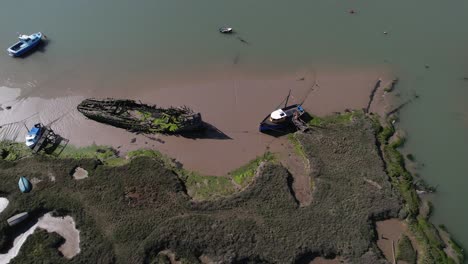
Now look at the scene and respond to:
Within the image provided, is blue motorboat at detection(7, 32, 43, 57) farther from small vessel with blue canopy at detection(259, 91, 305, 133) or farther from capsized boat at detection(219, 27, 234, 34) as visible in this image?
small vessel with blue canopy at detection(259, 91, 305, 133)

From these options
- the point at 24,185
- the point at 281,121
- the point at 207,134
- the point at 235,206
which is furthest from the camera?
the point at 207,134

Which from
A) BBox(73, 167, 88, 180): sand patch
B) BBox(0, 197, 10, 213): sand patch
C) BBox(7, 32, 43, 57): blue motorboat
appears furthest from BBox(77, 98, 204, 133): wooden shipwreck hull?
BBox(7, 32, 43, 57): blue motorboat

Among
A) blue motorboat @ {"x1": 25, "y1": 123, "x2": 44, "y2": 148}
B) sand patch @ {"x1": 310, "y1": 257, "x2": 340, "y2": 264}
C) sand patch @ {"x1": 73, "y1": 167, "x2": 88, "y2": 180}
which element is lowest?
sand patch @ {"x1": 310, "y1": 257, "x2": 340, "y2": 264}

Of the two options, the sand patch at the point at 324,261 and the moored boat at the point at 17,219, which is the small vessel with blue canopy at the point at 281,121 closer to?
the sand patch at the point at 324,261

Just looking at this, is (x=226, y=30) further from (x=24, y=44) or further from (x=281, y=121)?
(x=24, y=44)

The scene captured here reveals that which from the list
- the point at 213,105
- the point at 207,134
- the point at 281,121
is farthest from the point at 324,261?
the point at 213,105

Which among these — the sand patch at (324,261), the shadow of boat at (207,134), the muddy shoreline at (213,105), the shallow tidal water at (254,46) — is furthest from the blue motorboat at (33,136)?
the sand patch at (324,261)
